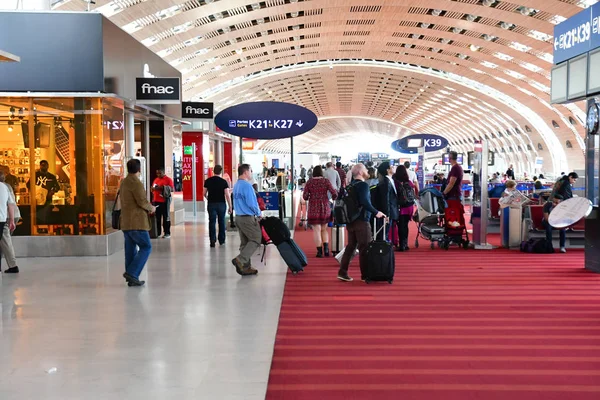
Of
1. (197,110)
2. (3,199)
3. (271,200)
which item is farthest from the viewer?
(197,110)

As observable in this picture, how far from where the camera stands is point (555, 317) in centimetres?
738

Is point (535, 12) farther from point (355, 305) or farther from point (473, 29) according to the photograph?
point (355, 305)

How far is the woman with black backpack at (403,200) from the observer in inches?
531

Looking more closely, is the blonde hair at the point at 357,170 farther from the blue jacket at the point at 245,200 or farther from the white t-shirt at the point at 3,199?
the white t-shirt at the point at 3,199

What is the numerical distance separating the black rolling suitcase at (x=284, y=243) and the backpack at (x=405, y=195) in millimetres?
3505

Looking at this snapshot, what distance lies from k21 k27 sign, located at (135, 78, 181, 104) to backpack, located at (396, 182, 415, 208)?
4463 millimetres

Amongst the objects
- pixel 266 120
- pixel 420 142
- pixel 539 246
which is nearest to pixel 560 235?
pixel 539 246

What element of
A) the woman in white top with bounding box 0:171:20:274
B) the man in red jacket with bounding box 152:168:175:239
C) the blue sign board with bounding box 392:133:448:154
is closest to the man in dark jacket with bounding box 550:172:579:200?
the man in red jacket with bounding box 152:168:175:239

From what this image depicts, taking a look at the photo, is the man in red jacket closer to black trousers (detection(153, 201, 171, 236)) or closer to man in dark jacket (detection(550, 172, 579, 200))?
black trousers (detection(153, 201, 171, 236))

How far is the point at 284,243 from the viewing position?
412 inches

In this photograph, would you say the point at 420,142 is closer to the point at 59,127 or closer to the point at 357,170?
the point at 59,127

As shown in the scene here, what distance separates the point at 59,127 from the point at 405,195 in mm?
6151

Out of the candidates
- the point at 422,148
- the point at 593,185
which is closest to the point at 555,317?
the point at 593,185

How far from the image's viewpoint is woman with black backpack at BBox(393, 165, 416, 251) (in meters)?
13.5
